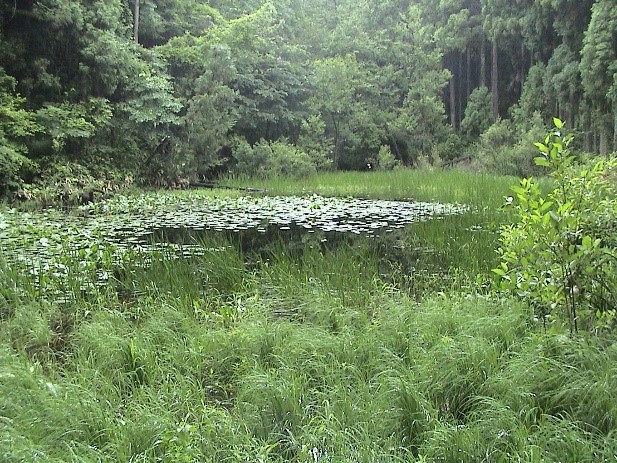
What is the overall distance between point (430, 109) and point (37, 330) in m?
20.2

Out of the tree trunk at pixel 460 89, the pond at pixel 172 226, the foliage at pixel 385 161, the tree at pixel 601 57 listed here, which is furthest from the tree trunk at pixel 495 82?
the pond at pixel 172 226

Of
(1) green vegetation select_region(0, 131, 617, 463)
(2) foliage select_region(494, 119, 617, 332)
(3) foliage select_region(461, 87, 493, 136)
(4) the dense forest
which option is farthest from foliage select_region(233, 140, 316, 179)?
(2) foliage select_region(494, 119, 617, 332)

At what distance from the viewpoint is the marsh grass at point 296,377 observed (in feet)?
6.65

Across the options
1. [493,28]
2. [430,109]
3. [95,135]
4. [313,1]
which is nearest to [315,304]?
[95,135]

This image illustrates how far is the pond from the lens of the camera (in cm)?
500

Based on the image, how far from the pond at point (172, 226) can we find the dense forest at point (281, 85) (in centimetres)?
284

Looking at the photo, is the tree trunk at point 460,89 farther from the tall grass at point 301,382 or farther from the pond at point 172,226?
the tall grass at point 301,382

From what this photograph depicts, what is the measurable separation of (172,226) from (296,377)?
5318mm

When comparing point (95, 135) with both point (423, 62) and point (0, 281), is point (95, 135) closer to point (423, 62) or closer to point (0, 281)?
point (0, 281)

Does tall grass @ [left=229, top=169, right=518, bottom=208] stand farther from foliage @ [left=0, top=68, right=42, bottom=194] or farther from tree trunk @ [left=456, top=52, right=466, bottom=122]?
tree trunk @ [left=456, top=52, right=466, bottom=122]

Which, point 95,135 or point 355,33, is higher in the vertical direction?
point 355,33

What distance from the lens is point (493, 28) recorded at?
21578 mm

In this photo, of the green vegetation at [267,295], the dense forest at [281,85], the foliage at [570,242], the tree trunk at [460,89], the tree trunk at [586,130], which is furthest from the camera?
the tree trunk at [460,89]

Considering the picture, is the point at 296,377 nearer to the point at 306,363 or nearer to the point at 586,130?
the point at 306,363
